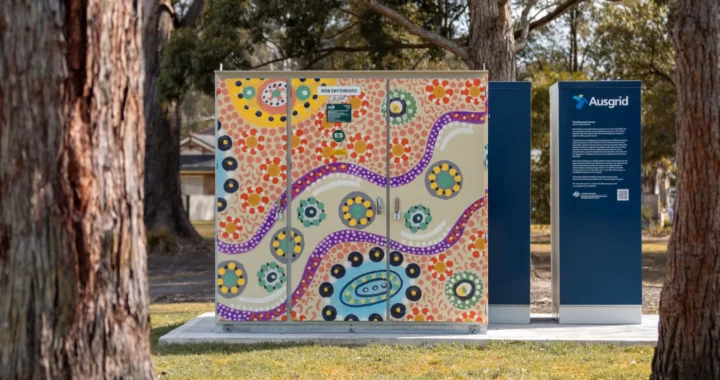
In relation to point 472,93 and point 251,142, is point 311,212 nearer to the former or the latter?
point 251,142

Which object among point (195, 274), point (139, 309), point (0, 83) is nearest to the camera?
point (0, 83)

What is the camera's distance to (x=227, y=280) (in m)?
9.09

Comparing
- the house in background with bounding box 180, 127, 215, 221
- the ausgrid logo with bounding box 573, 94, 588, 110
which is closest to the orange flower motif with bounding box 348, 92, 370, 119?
the ausgrid logo with bounding box 573, 94, 588, 110

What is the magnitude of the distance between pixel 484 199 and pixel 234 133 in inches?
→ 100

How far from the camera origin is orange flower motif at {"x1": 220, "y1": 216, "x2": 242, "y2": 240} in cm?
905

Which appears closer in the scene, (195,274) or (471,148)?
(471,148)

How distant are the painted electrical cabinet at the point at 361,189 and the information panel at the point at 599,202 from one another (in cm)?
122

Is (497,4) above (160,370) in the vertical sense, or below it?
above

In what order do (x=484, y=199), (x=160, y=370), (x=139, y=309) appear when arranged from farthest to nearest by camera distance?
(x=484, y=199) → (x=160, y=370) → (x=139, y=309)

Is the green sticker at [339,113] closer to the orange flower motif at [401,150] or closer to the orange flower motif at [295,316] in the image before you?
the orange flower motif at [401,150]

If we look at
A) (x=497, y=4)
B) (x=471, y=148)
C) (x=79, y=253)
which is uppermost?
(x=497, y=4)

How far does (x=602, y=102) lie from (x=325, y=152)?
300 cm

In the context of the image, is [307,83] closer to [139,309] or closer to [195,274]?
[139,309]

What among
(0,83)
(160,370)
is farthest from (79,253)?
(160,370)
